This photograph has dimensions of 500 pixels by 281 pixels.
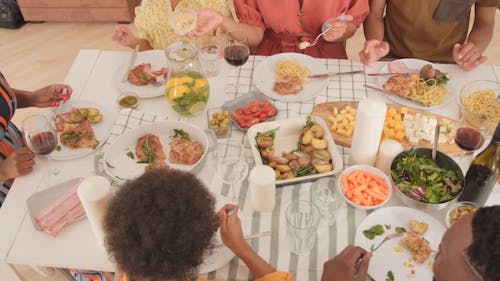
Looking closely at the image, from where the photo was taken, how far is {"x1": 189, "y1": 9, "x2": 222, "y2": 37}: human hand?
84.4 inches

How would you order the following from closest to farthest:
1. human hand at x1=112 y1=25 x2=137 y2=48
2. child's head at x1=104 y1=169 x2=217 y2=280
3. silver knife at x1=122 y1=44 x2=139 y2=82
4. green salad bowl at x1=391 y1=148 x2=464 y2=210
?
1. child's head at x1=104 y1=169 x2=217 y2=280
2. green salad bowl at x1=391 y1=148 x2=464 y2=210
3. silver knife at x1=122 y1=44 x2=139 y2=82
4. human hand at x1=112 y1=25 x2=137 y2=48

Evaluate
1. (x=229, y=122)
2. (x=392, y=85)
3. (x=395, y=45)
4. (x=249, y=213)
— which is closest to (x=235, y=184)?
(x=249, y=213)

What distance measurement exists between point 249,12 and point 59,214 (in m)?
1.49

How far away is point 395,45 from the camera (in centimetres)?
252

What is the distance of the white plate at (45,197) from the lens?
4.86 ft

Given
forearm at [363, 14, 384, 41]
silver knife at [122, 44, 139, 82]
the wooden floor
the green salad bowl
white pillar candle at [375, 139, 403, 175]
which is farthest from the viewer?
the wooden floor

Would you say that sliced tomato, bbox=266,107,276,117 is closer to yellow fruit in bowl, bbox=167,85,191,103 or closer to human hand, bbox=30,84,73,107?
yellow fruit in bowl, bbox=167,85,191,103

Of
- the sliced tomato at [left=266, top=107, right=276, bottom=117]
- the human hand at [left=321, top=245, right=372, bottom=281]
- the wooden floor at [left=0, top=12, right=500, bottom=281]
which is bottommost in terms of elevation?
the wooden floor at [left=0, top=12, right=500, bottom=281]

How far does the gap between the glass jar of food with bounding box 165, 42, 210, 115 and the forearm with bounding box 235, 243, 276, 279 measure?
736 mm

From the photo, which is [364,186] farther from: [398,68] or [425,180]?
[398,68]

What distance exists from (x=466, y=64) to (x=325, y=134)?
89cm

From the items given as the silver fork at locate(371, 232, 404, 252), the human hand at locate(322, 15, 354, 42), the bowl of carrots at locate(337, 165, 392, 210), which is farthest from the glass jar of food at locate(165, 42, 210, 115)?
the silver fork at locate(371, 232, 404, 252)

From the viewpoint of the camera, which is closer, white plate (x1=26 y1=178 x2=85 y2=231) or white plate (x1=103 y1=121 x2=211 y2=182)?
white plate (x1=26 y1=178 x2=85 y2=231)

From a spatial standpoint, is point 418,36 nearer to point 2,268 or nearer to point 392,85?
point 392,85
